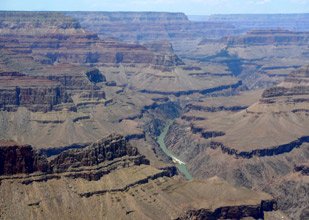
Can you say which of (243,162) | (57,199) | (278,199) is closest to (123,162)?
(57,199)

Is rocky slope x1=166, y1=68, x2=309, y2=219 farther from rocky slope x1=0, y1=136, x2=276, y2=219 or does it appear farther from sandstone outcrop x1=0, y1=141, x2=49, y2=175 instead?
sandstone outcrop x1=0, y1=141, x2=49, y2=175

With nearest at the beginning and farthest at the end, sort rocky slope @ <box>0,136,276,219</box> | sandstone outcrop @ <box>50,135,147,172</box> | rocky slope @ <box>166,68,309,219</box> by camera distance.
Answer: rocky slope @ <box>0,136,276,219</box>
sandstone outcrop @ <box>50,135,147,172</box>
rocky slope @ <box>166,68,309,219</box>

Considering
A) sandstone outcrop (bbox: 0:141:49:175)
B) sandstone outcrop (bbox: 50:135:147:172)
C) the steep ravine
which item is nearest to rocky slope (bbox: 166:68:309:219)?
the steep ravine

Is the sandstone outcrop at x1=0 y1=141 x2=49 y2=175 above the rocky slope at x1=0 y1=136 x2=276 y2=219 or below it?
above

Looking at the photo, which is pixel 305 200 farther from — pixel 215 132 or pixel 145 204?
pixel 215 132

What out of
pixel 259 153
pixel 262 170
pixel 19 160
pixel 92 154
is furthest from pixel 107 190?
pixel 259 153

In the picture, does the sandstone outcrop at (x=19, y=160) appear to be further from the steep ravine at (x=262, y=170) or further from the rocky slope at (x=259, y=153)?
the rocky slope at (x=259, y=153)

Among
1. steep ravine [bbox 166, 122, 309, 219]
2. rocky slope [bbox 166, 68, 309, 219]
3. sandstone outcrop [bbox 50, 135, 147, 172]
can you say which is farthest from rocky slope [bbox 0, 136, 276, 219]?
rocky slope [bbox 166, 68, 309, 219]

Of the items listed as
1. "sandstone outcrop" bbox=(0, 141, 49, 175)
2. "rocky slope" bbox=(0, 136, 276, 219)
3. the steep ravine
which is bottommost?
the steep ravine

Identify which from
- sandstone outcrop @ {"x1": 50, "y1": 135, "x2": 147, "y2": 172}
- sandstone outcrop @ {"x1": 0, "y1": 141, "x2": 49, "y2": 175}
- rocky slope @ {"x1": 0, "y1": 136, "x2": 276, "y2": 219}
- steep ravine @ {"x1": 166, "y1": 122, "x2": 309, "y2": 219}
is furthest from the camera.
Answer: steep ravine @ {"x1": 166, "y1": 122, "x2": 309, "y2": 219}

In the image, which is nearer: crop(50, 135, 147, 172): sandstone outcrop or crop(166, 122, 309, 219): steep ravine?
crop(50, 135, 147, 172): sandstone outcrop

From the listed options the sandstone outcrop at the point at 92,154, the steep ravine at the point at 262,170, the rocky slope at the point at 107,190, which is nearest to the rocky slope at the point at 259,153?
the steep ravine at the point at 262,170
